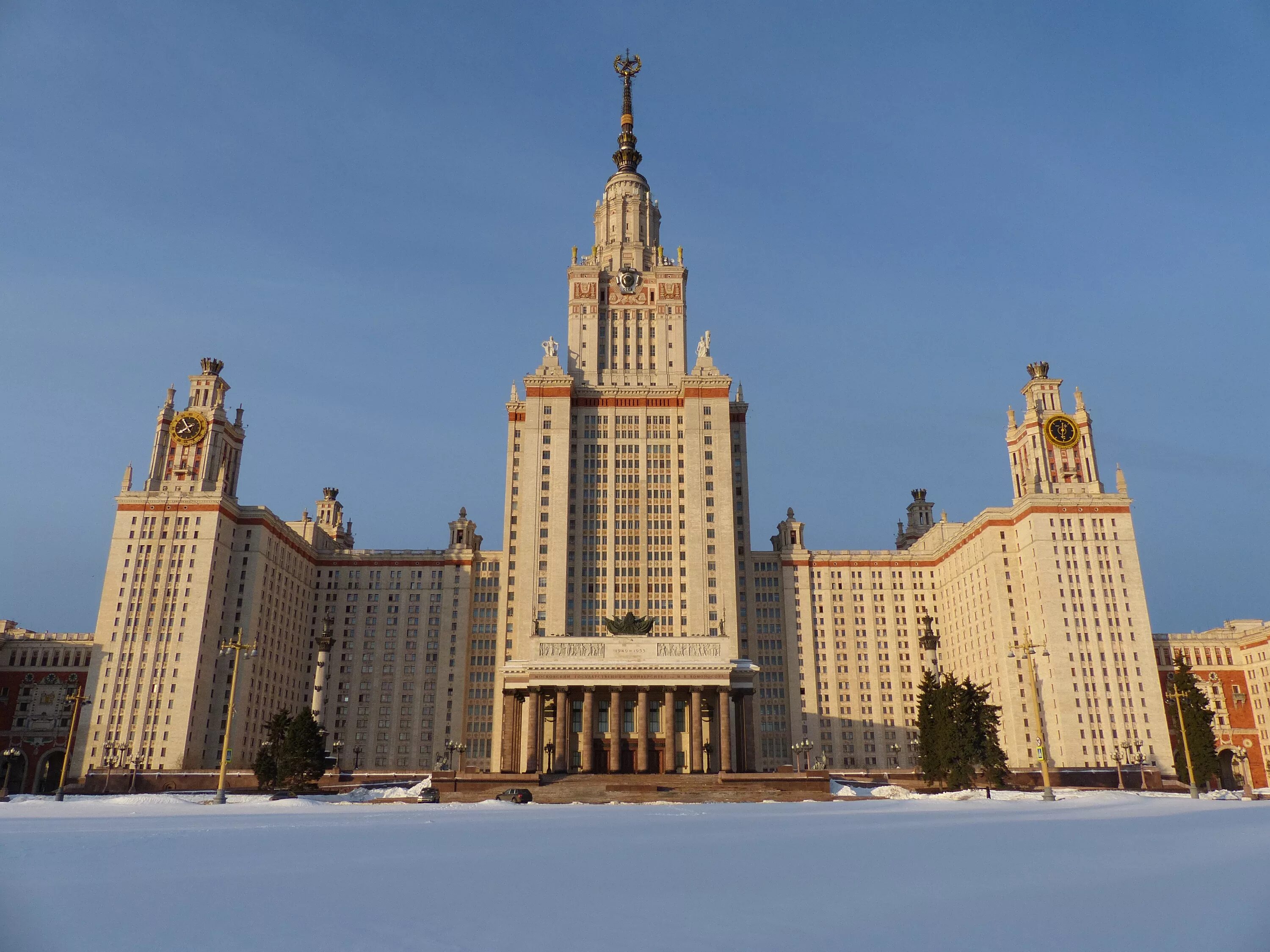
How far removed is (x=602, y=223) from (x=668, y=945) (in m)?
150

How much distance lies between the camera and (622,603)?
12812cm

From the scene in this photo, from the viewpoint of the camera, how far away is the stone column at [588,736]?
10638 cm

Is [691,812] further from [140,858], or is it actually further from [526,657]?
[526,657]

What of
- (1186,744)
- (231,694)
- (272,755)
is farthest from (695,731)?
(231,694)

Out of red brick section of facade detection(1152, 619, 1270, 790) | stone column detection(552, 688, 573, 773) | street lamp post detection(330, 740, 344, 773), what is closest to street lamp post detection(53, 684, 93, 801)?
street lamp post detection(330, 740, 344, 773)

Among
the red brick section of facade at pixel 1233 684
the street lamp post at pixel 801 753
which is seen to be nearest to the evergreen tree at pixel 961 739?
the street lamp post at pixel 801 753

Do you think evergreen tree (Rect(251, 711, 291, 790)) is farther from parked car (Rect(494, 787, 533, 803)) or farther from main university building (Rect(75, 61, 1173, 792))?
parked car (Rect(494, 787, 533, 803))

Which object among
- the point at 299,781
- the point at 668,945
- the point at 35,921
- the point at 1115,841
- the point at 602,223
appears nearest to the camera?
the point at 668,945

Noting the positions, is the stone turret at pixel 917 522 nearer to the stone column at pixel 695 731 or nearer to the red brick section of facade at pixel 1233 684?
the red brick section of facade at pixel 1233 684

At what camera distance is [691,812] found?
50.6m

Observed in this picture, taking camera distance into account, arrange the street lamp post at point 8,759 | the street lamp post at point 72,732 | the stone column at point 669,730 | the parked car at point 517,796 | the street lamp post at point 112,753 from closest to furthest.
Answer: the parked car at point 517,796 → the street lamp post at point 72,732 → the stone column at point 669,730 → the street lamp post at point 8,759 → the street lamp post at point 112,753

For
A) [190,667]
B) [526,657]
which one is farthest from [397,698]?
[526,657]

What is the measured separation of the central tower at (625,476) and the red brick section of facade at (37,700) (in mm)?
58077

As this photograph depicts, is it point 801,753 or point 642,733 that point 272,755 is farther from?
point 801,753
